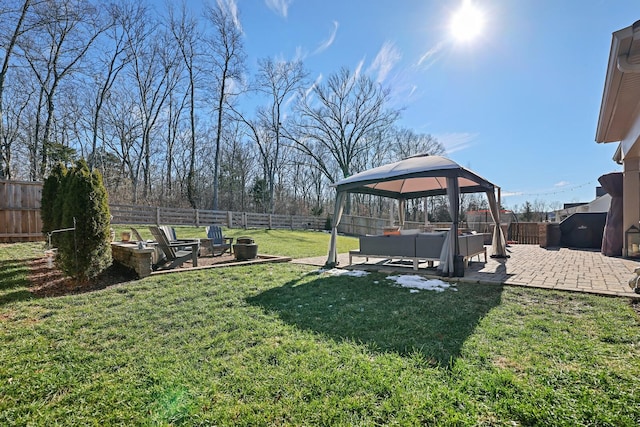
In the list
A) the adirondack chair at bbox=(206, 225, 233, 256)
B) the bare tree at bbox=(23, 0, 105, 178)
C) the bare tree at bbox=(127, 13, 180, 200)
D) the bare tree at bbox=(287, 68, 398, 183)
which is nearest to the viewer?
the adirondack chair at bbox=(206, 225, 233, 256)

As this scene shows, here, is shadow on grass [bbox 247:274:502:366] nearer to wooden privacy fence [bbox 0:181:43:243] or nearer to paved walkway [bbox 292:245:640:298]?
paved walkway [bbox 292:245:640:298]

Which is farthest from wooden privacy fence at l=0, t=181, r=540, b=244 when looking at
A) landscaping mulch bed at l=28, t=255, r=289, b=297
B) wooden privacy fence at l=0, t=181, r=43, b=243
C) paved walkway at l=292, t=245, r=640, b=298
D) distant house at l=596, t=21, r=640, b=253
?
paved walkway at l=292, t=245, r=640, b=298

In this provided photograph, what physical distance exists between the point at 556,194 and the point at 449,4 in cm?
2165

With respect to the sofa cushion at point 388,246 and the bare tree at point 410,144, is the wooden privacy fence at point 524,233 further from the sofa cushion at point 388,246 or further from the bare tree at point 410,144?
the bare tree at point 410,144

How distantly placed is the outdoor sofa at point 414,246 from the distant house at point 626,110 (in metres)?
3.43

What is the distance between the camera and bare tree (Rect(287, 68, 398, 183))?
24.9 metres

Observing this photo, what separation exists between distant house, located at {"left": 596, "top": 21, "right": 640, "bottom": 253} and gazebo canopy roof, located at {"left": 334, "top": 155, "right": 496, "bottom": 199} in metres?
2.46

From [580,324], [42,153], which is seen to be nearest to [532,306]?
[580,324]

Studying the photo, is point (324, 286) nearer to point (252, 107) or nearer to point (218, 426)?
point (218, 426)

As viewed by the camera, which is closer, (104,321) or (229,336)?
(229,336)

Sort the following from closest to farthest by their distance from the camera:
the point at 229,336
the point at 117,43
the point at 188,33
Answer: the point at 229,336, the point at 117,43, the point at 188,33

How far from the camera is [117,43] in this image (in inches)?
701

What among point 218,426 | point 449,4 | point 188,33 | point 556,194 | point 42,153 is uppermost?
point 188,33

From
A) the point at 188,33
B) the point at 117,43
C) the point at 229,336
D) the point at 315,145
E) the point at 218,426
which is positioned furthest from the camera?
the point at 315,145
